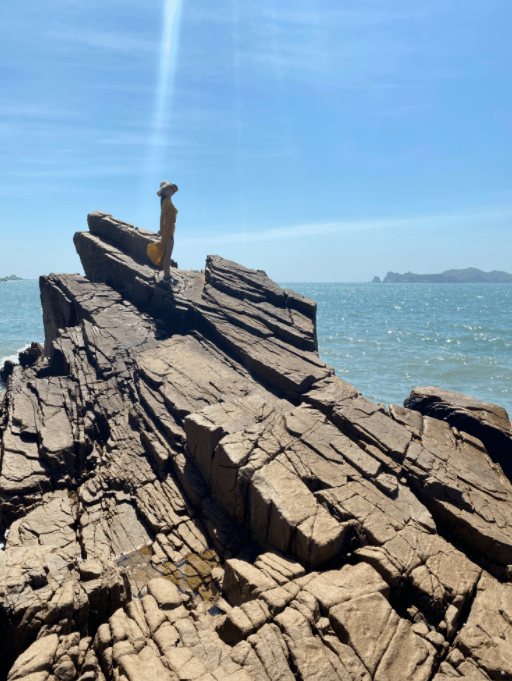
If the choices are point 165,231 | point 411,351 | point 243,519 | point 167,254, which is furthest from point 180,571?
point 411,351

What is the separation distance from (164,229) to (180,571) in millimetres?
14900

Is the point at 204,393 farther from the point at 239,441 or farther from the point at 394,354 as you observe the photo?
the point at 394,354

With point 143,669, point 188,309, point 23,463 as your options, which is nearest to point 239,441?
point 143,669

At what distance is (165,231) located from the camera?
61.4 ft

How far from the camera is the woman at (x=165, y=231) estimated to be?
18172mm

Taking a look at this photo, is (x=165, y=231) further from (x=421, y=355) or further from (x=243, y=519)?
(x=421, y=355)

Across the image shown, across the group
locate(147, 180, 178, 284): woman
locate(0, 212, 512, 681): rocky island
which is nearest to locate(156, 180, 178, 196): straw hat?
locate(147, 180, 178, 284): woman

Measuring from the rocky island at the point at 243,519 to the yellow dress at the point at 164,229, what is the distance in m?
5.17

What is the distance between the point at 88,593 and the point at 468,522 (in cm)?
726

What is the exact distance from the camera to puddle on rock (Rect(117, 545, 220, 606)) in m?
7.57

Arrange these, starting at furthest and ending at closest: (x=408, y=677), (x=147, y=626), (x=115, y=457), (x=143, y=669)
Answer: (x=115, y=457) < (x=147, y=626) < (x=408, y=677) < (x=143, y=669)

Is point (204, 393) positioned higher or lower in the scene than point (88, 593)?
higher

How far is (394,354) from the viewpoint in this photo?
38469 mm

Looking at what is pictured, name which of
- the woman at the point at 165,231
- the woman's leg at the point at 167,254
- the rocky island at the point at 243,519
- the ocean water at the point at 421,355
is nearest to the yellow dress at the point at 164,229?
the woman at the point at 165,231
